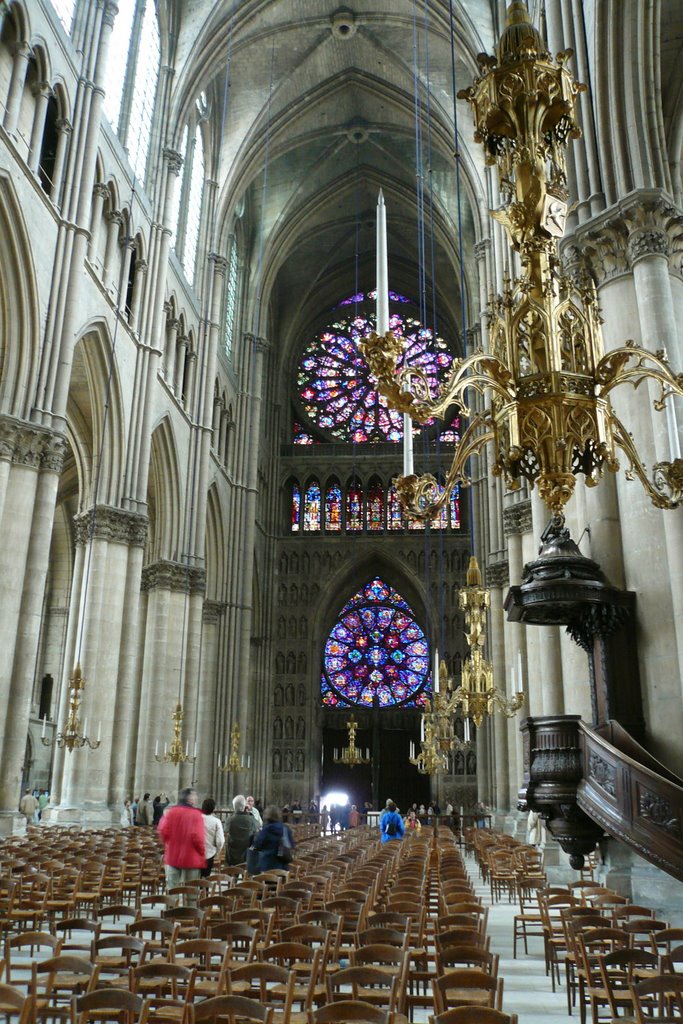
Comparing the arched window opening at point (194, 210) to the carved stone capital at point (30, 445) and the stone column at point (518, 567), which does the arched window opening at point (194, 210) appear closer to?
the carved stone capital at point (30, 445)

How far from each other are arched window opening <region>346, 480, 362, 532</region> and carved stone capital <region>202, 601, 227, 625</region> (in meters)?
9.01

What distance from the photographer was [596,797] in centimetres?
844

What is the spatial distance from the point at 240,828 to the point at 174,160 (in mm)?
18326

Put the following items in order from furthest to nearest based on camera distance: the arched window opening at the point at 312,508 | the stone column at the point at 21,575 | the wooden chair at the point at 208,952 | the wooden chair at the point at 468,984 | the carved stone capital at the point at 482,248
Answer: the arched window opening at the point at 312,508 < the carved stone capital at the point at 482,248 < the stone column at the point at 21,575 < the wooden chair at the point at 208,952 < the wooden chair at the point at 468,984

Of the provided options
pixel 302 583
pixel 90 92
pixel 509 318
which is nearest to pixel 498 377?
pixel 509 318

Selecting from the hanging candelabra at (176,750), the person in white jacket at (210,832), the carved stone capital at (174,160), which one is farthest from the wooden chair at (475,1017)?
the carved stone capital at (174,160)

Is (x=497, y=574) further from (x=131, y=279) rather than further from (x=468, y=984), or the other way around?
(x=468, y=984)

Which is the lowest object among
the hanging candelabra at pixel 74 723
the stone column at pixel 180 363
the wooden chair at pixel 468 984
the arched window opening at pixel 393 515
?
the wooden chair at pixel 468 984

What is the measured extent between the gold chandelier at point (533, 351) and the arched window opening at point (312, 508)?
3163cm

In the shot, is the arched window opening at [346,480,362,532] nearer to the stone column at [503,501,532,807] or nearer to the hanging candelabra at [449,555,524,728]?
the stone column at [503,501,532,807]

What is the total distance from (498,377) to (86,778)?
15.8 metres

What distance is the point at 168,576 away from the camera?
→ 24.6 meters

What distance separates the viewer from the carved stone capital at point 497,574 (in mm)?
25578

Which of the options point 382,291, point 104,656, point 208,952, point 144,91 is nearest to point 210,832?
point 208,952
